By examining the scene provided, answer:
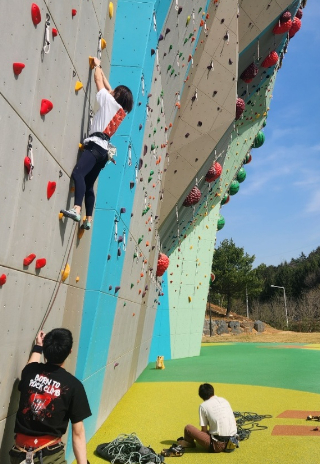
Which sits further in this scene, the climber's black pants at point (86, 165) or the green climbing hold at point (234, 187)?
the green climbing hold at point (234, 187)

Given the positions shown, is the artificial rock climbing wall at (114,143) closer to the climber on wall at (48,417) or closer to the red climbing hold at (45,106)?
the red climbing hold at (45,106)

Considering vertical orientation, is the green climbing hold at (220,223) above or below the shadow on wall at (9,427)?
above

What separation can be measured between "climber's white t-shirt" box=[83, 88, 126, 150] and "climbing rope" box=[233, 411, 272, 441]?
3.66 metres

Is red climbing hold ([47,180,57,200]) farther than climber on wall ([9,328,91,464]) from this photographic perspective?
Yes

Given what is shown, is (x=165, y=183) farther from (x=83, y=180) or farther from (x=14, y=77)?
(x=14, y=77)

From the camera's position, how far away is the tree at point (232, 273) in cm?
3856

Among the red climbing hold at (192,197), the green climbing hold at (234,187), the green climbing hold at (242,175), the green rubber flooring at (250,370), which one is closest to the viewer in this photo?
the green rubber flooring at (250,370)

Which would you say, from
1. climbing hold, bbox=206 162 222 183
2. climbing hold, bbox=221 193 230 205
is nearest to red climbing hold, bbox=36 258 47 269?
climbing hold, bbox=206 162 222 183

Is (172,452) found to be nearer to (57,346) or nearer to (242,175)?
(57,346)

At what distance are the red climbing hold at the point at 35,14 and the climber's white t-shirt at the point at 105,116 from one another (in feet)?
3.44

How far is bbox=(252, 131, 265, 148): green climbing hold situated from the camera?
16.3 m

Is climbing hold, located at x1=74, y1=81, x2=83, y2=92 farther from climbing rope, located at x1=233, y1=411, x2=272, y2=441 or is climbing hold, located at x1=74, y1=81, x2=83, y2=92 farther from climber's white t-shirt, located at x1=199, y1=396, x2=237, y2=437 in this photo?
climbing rope, located at x1=233, y1=411, x2=272, y2=441

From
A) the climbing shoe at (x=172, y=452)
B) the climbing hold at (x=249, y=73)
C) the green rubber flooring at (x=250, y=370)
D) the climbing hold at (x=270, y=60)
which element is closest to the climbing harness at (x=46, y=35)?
the climbing shoe at (x=172, y=452)

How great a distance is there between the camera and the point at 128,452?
15.3 feet
